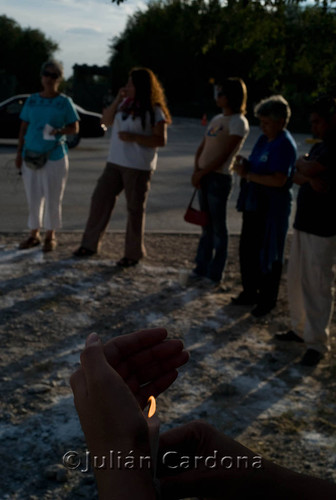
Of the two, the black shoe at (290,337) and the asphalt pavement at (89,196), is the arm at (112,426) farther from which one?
the asphalt pavement at (89,196)

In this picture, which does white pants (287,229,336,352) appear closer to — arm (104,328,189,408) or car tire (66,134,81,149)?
arm (104,328,189,408)

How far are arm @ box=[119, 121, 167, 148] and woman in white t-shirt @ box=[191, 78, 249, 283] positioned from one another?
430 mm

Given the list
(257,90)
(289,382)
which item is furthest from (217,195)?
(257,90)

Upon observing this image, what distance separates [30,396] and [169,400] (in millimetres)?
804

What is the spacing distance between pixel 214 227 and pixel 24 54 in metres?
45.3

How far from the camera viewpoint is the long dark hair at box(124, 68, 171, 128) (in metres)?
6.32

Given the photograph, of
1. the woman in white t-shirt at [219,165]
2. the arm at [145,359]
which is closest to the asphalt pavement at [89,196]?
the woman in white t-shirt at [219,165]

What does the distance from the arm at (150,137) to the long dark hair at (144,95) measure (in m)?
0.10

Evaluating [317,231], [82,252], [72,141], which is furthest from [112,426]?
[72,141]

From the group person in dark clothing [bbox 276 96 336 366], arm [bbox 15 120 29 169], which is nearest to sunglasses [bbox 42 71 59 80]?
arm [bbox 15 120 29 169]

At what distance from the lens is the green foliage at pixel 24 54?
155 feet

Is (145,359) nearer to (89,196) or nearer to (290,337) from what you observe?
(290,337)

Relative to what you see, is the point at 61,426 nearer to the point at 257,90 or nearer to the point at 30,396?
the point at 30,396

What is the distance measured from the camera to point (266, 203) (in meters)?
5.24
